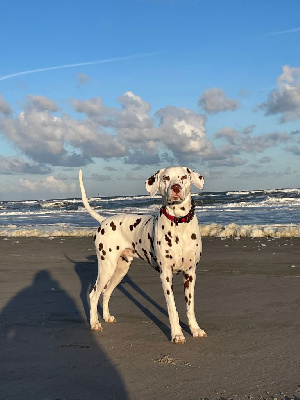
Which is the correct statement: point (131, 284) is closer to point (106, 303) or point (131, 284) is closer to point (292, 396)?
point (106, 303)

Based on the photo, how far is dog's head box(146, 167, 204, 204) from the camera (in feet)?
16.8

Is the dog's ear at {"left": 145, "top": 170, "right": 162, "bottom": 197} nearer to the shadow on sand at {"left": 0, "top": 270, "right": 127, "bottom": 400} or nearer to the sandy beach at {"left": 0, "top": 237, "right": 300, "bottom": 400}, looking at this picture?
the sandy beach at {"left": 0, "top": 237, "right": 300, "bottom": 400}

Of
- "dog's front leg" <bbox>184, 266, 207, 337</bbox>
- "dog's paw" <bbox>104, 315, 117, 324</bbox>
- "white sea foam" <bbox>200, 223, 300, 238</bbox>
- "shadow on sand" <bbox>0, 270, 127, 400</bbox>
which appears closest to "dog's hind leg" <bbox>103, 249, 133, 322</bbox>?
"dog's paw" <bbox>104, 315, 117, 324</bbox>

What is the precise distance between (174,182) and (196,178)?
0.43 m

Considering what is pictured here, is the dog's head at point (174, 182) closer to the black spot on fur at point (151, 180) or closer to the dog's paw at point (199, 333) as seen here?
the black spot on fur at point (151, 180)

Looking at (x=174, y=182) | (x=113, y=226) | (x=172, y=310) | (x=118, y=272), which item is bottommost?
(x=172, y=310)

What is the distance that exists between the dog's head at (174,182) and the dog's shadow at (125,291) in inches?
66.1

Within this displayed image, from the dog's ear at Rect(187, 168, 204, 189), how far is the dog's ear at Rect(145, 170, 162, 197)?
0.39m

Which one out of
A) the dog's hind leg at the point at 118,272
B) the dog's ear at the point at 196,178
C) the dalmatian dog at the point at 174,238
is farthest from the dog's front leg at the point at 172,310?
the dog's ear at the point at 196,178

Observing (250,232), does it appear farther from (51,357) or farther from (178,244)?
(51,357)

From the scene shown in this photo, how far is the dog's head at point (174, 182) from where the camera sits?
5117mm

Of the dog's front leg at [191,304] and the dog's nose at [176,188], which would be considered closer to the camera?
the dog's nose at [176,188]

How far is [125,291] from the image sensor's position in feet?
26.3

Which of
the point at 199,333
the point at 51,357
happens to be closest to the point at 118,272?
the point at 199,333
